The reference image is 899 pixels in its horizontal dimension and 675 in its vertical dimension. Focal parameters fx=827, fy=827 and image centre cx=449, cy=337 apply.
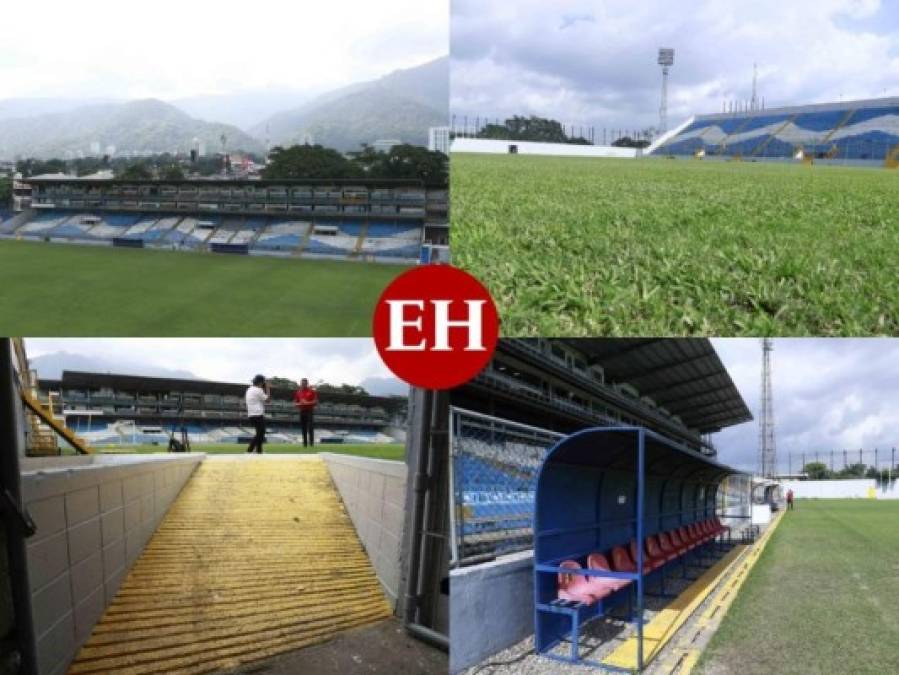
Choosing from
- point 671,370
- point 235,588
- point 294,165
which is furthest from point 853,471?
point 235,588

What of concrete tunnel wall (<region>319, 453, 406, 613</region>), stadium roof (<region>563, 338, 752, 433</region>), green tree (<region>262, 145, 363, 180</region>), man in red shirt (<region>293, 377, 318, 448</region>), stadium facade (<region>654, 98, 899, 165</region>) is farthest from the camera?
stadium facade (<region>654, 98, 899, 165</region>)

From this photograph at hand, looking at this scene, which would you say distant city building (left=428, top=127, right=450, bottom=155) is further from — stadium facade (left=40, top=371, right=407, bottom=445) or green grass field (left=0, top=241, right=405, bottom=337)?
stadium facade (left=40, top=371, right=407, bottom=445)

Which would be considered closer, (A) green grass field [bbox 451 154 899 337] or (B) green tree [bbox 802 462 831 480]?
(A) green grass field [bbox 451 154 899 337]

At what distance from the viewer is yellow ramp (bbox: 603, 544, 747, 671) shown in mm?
4746

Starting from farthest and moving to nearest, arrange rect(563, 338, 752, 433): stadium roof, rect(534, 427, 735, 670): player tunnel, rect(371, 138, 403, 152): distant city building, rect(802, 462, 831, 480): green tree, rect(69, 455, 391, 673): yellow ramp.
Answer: rect(802, 462, 831, 480): green tree, rect(371, 138, 403, 152): distant city building, rect(563, 338, 752, 433): stadium roof, rect(534, 427, 735, 670): player tunnel, rect(69, 455, 391, 673): yellow ramp

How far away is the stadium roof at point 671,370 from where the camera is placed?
666cm

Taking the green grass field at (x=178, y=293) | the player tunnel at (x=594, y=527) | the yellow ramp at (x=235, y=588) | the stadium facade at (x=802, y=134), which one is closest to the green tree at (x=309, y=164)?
the green grass field at (x=178, y=293)

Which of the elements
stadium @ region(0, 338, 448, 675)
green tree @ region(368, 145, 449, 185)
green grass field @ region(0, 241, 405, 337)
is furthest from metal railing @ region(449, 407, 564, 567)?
green tree @ region(368, 145, 449, 185)

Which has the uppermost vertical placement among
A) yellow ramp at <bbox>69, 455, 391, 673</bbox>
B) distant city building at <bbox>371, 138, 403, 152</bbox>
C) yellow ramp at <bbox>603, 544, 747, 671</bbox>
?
distant city building at <bbox>371, 138, 403, 152</bbox>

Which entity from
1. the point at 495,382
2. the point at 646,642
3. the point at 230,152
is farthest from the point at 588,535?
the point at 230,152

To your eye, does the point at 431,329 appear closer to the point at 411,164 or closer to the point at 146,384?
the point at 146,384

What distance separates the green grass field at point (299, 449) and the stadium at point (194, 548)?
0.17 feet

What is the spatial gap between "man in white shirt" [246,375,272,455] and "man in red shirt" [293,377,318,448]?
0.31m

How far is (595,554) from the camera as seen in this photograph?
231 inches
